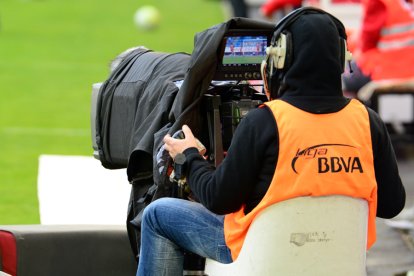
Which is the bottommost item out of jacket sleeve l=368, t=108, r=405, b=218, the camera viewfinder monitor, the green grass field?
the green grass field

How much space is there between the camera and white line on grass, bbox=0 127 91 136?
11.7 metres

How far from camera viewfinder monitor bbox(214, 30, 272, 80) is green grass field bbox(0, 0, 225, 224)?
3.14m

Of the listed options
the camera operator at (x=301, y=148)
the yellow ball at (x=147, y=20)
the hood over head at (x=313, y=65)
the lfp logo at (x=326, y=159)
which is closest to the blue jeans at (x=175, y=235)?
the camera operator at (x=301, y=148)

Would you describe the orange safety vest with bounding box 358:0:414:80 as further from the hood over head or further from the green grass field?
the hood over head

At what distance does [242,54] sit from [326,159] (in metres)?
0.82

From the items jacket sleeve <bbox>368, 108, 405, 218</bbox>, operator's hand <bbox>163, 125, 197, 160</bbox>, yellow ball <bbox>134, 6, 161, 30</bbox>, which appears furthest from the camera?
yellow ball <bbox>134, 6, 161, 30</bbox>

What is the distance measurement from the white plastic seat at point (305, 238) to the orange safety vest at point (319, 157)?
42 millimetres

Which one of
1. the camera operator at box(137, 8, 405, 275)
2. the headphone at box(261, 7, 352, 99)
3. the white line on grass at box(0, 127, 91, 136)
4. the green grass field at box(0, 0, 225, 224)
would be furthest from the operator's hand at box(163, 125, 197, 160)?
the white line on grass at box(0, 127, 91, 136)

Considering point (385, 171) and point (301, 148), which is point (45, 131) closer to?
point (385, 171)

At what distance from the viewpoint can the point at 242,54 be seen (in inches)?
195

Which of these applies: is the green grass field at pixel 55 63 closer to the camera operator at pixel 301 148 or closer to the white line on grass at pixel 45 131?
the white line on grass at pixel 45 131

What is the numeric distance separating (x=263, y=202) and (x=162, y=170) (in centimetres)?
66

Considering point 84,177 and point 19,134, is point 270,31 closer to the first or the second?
point 84,177

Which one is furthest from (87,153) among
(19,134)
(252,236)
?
(252,236)
